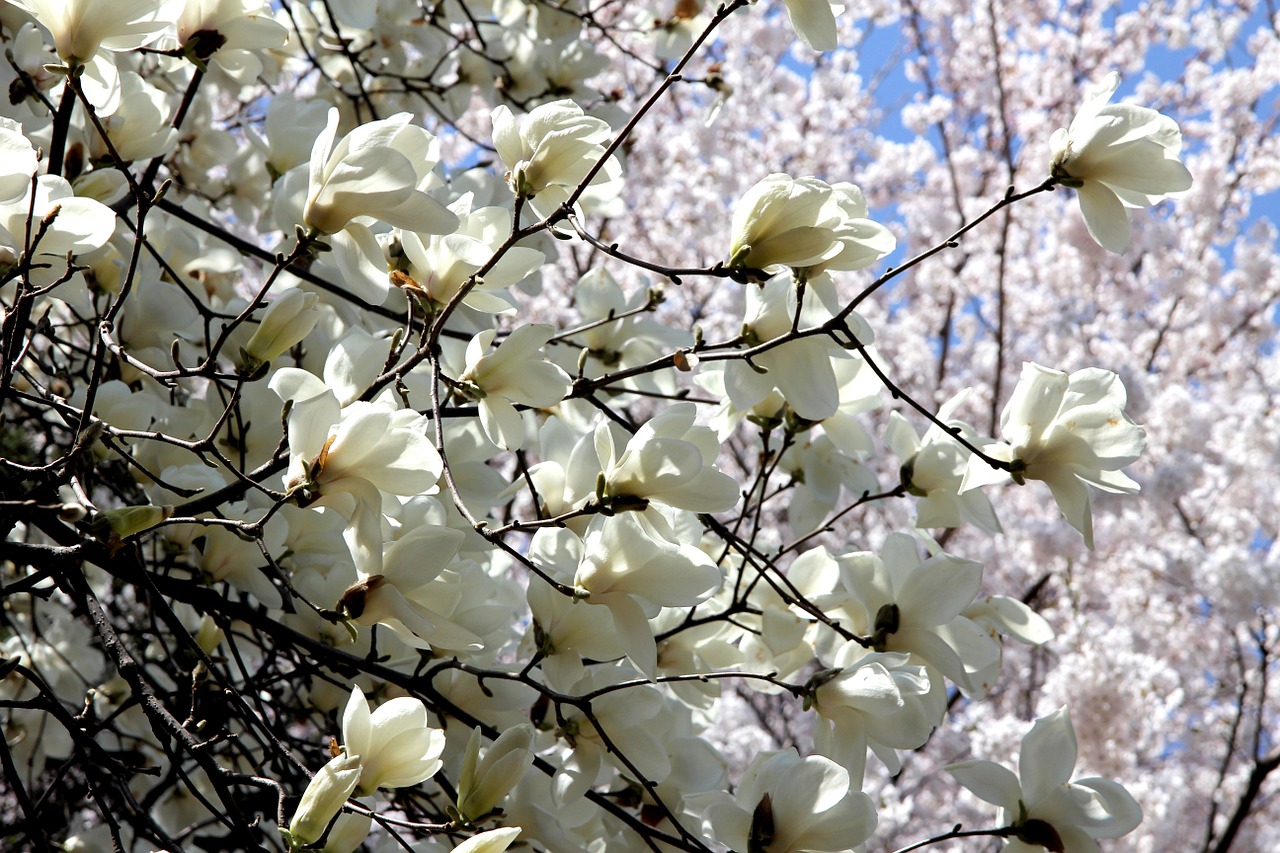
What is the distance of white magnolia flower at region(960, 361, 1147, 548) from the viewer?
93cm

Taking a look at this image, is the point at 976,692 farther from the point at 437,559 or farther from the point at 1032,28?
the point at 1032,28

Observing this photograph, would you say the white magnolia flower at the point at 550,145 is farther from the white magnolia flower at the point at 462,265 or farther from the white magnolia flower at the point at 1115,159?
the white magnolia flower at the point at 1115,159

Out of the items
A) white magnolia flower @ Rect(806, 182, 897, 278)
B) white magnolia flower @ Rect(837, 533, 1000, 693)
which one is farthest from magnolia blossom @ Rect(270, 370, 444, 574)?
white magnolia flower @ Rect(837, 533, 1000, 693)

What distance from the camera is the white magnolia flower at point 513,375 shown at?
3.02 feet

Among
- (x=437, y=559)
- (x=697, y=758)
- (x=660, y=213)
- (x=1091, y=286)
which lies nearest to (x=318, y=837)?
(x=437, y=559)

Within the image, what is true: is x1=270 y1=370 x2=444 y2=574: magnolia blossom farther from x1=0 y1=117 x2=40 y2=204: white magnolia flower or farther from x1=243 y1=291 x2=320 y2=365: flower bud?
x1=0 y1=117 x2=40 y2=204: white magnolia flower

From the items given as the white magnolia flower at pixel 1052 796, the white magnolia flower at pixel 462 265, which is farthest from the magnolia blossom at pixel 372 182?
the white magnolia flower at pixel 1052 796

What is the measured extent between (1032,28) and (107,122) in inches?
241

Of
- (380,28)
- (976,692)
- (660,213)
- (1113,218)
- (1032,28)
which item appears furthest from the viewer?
(1032,28)

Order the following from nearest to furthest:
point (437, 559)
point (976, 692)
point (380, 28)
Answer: point (437, 559) < point (976, 692) < point (380, 28)

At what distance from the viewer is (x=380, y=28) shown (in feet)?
5.96

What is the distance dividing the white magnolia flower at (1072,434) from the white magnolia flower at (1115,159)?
0.13 meters

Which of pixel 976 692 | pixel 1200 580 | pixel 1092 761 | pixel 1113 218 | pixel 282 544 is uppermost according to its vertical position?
pixel 282 544

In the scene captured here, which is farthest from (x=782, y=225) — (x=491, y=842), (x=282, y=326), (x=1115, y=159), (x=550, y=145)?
(x=491, y=842)
